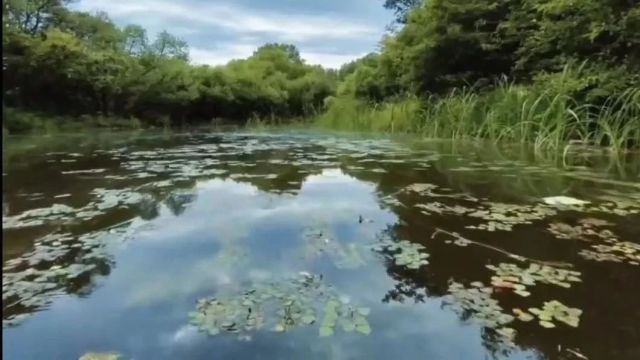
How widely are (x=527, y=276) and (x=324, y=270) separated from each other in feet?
2.34

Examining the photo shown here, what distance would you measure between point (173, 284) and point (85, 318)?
342 mm

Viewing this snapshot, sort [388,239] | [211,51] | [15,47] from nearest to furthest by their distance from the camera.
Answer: [388,239], [15,47], [211,51]

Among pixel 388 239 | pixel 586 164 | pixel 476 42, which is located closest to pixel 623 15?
pixel 586 164

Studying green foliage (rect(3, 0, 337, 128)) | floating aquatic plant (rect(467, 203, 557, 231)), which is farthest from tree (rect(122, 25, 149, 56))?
floating aquatic plant (rect(467, 203, 557, 231))

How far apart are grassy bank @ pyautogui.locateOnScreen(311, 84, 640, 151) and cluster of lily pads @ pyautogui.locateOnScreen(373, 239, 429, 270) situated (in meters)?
4.25

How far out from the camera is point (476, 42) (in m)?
10.1

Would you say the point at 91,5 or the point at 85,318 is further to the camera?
the point at 91,5

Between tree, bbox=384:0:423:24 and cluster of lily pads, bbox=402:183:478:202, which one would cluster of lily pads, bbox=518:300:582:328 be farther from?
tree, bbox=384:0:423:24

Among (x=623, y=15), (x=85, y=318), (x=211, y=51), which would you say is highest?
(x=211, y=51)

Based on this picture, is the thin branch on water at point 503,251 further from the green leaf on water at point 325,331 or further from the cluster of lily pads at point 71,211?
the cluster of lily pads at point 71,211

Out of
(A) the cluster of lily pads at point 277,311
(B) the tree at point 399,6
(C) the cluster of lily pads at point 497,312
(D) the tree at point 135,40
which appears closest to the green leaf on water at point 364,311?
(A) the cluster of lily pads at point 277,311

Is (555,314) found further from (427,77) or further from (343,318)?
(427,77)

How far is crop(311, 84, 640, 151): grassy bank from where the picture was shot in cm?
568

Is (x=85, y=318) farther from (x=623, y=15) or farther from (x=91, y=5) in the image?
(x=91, y=5)
